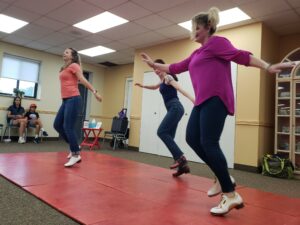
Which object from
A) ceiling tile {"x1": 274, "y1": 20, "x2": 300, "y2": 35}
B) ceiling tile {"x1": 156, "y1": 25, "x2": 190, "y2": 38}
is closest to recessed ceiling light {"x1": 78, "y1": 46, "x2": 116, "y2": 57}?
ceiling tile {"x1": 156, "y1": 25, "x2": 190, "y2": 38}

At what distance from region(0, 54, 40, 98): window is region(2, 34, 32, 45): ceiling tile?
42 centimetres

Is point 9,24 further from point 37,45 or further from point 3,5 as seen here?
point 37,45

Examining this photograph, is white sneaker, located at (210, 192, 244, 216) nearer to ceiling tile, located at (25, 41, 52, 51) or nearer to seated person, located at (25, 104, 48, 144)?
seated person, located at (25, 104, 48, 144)

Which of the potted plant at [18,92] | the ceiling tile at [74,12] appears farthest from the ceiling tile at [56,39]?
the potted plant at [18,92]

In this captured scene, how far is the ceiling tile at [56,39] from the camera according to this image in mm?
5818

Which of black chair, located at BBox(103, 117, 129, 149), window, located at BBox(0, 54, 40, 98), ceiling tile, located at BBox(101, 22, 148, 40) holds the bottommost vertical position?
black chair, located at BBox(103, 117, 129, 149)

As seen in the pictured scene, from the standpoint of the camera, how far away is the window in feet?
21.9

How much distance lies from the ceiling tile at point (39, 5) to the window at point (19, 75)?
8.74 feet

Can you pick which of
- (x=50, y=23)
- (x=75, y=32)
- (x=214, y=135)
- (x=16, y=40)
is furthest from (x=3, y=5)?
(x=214, y=135)

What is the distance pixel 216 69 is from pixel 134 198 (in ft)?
3.44

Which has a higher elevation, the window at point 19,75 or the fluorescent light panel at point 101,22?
the fluorescent light panel at point 101,22

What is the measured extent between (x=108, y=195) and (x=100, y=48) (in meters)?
5.26

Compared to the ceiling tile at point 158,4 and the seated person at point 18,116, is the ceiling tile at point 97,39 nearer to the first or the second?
the ceiling tile at point 158,4

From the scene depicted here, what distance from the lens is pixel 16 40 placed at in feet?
20.9
